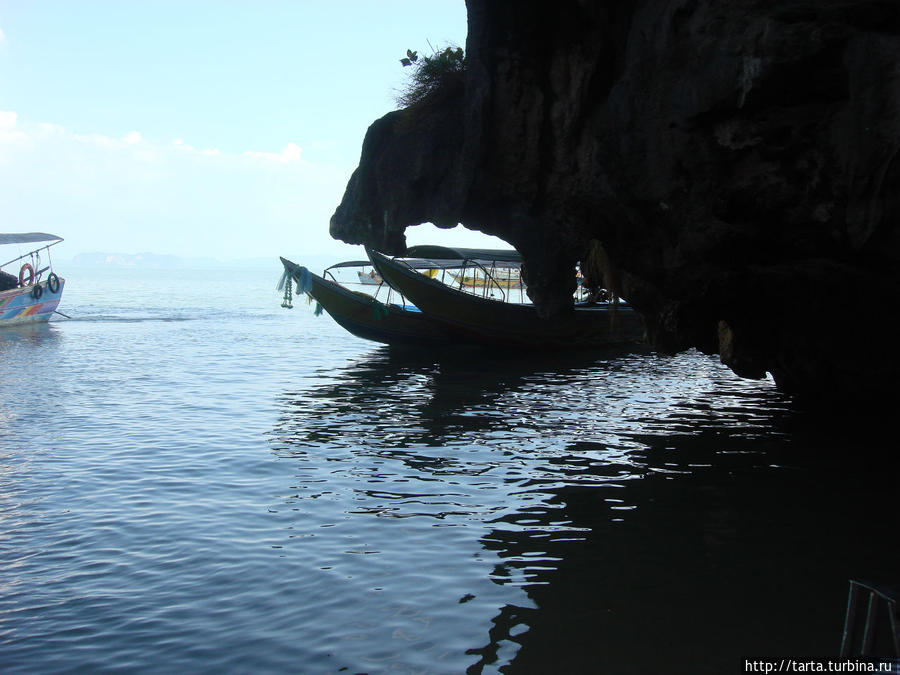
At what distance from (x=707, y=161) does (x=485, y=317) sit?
49.9ft

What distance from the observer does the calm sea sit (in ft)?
17.2

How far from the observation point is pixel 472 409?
15.0m

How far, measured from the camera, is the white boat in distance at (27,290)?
35.0 metres

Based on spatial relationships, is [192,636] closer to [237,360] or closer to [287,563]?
[287,563]

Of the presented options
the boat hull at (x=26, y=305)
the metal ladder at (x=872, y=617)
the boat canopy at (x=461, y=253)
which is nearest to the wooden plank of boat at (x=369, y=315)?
the boat canopy at (x=461, y=253)

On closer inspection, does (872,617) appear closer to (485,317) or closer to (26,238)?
(485,317)

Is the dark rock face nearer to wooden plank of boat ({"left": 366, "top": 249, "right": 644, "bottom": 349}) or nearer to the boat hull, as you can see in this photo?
wooden plank of boat ({"left": 366, "top": 249, "right": 644, "bottom": 349})

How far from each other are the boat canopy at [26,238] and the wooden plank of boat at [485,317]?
2107 centimetres

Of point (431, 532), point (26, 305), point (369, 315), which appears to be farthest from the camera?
point (26, 305)

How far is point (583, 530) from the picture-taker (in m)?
7.57

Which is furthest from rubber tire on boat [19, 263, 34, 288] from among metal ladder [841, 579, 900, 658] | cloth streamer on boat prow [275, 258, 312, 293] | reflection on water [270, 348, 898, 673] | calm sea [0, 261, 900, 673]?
metal ladder [841, 579, 900, 658]

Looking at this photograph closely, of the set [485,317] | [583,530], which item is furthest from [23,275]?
[583,530]

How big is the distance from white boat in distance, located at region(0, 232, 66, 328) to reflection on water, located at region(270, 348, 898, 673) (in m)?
26.2

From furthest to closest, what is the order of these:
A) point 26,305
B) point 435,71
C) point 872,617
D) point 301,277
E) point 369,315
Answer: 1. point 26,305
2. point 369,315
3. point 301,277
4. point 435,71
5. point 872,617
